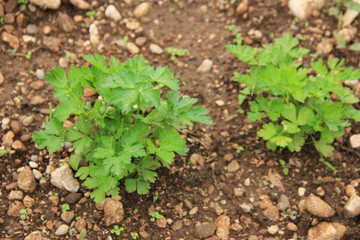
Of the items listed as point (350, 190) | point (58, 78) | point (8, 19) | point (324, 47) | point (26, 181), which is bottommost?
point (26, 181)

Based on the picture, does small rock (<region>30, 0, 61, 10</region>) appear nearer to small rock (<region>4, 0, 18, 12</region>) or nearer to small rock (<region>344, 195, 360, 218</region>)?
small rock (<region>4, 0, 18, 12</region>)

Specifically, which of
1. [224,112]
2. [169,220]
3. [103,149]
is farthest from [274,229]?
[103,149]

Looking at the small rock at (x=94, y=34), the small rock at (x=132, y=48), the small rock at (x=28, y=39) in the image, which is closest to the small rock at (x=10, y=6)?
the small rock at (x=28, y=39)

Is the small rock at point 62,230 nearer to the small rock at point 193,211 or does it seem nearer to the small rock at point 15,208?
the small rock at point 15,208

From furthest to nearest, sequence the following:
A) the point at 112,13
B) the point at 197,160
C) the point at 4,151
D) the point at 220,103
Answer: the point at 112,13 < the point at 220,103 < the point at 197,160 < the point at 4,151

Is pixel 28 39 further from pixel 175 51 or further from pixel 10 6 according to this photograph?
pixel 175 51

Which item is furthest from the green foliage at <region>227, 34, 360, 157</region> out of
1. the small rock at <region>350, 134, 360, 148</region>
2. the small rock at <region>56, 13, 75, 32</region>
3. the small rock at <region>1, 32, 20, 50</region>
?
the small rock at <region>1, 32, 20, 50</region>

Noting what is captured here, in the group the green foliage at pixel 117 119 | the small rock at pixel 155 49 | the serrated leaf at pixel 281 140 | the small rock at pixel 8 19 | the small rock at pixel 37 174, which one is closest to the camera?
the green foliage at pixel 117 119

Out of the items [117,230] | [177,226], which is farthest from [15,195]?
[177,226]
